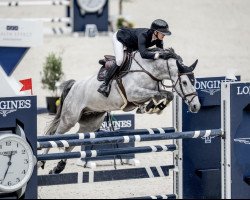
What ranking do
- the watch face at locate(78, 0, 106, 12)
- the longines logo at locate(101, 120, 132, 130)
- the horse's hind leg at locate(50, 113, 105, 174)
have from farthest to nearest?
1. the watch face at locate(78, 0, 106, 12)
2. the longines logo at locate(101, 120, 132, 130)
3. the horse's hind leg at locate(50, 113, 105, 174)

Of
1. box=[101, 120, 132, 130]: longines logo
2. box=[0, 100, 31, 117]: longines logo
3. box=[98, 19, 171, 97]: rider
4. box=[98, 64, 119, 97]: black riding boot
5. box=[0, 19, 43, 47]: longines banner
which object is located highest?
box=[0, 19, 43, 47]: longines banner

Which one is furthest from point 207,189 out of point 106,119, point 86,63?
point 86,63

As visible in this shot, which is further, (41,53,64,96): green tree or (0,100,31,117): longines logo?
(41,53,64,96): green tree

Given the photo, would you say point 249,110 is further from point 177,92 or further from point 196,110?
point 177,92

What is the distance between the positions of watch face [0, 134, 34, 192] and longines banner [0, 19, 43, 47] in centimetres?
576

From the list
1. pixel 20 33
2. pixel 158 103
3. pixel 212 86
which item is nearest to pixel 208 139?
pixel 212 86

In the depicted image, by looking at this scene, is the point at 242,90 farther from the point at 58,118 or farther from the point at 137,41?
the point at 58,118

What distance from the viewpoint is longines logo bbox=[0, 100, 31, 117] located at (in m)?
7.52

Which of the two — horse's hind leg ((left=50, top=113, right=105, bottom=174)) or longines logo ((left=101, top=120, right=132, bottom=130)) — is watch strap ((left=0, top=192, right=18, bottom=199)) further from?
longines logo ((left=101, top=120, right=132, bottom=130))

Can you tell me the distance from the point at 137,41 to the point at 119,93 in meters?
0.56

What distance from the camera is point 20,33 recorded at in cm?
1362

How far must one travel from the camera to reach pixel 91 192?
995cm

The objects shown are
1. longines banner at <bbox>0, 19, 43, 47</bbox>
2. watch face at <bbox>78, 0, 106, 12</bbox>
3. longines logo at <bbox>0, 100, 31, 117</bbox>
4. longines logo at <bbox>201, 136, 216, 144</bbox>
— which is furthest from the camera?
watch face at <bbox>78, 0, 106, 12</bbox>

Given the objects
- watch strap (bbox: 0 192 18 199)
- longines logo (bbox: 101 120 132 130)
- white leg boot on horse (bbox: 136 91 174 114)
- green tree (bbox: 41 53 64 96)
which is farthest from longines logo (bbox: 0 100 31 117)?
green tree (bbox: 41 53 64 96)
